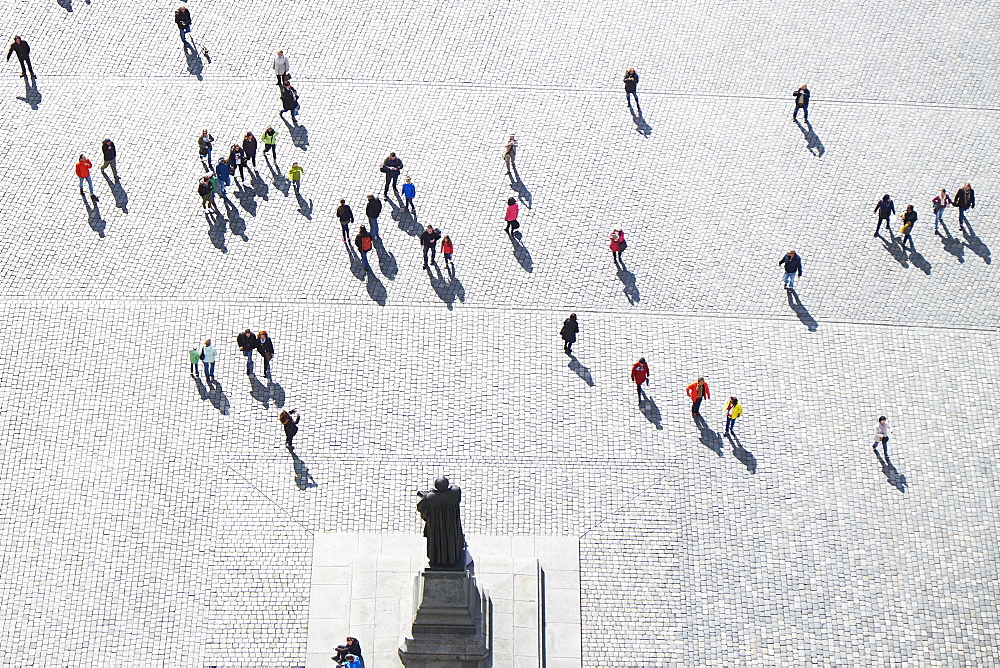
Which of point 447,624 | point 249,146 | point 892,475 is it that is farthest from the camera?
point 249,146

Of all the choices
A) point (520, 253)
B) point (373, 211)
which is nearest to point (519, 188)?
point (520, 253)

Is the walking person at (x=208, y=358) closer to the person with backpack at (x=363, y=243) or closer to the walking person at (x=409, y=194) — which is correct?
the person with backpack at (x=363, y=243)

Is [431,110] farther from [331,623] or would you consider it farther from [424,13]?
[331,623]

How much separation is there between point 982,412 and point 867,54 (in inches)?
472

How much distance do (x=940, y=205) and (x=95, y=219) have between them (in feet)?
58.6

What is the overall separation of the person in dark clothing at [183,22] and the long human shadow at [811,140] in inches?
574

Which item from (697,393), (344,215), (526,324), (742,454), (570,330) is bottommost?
(742,454)

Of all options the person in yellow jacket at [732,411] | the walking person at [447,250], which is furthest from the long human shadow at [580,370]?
the walking person at [447,250]

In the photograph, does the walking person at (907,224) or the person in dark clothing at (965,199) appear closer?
the walking person at (907,224)

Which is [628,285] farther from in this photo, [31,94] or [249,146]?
[31,94]

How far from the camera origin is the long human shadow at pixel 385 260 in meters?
30.3

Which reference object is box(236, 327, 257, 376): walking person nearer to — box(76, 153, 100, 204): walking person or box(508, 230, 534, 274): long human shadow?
box(508, 230, 534, 274): long human shadow

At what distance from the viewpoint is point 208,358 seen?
1077 inches

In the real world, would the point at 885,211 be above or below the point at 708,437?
above
